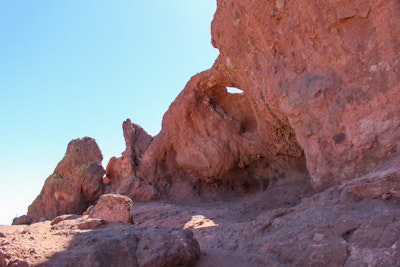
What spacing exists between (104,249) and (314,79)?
16.4ft

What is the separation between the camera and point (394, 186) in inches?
175

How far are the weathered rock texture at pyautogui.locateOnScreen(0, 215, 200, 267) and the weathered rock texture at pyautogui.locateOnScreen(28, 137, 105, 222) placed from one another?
1048 cm

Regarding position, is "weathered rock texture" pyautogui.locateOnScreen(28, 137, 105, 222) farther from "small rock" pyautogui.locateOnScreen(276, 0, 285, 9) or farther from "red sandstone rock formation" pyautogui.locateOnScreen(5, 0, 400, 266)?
"small rock" pyautogui.locateOnScreen(276, 0, 285, 9)

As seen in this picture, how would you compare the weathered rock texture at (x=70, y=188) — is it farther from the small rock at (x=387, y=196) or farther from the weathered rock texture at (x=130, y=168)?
the small rock at (x=387, y=196)

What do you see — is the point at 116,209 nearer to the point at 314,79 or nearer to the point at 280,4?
the point at 314,79

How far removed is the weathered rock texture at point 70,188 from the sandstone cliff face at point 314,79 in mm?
5613

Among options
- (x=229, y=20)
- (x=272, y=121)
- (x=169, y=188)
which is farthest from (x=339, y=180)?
(x=169, y=188)

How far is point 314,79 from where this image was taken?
257 inches

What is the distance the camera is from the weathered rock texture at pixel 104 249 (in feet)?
9.48

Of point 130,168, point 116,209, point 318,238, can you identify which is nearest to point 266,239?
point 318,238

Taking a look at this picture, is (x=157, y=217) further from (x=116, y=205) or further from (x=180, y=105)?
(x=180, y=105)

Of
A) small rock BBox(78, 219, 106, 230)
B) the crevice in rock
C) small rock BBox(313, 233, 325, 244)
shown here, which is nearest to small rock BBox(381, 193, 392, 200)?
the crevice in rock

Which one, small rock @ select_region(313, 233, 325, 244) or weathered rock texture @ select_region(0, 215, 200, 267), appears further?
small rock @ select_region(313, 233, 325, 244)

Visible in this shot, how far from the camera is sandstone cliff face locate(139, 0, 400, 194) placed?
5.57 meters
